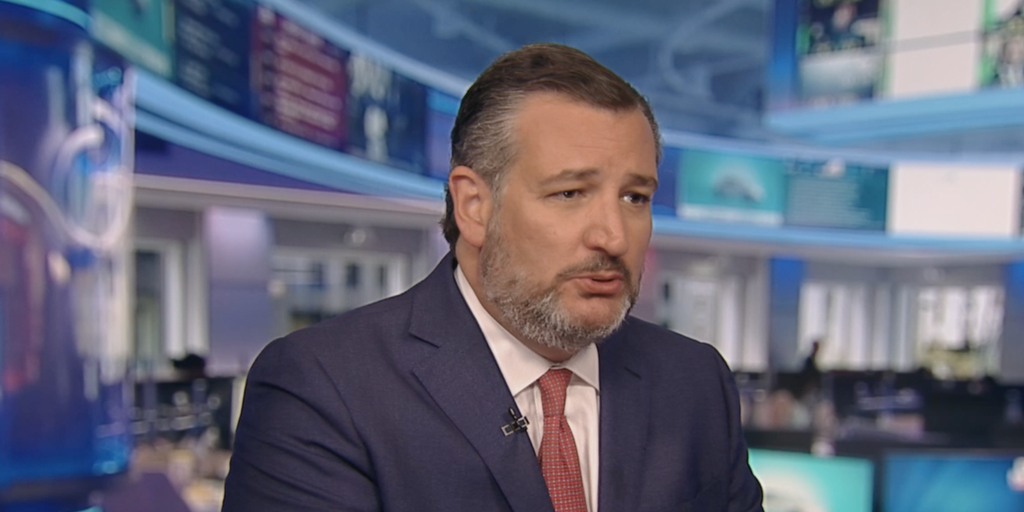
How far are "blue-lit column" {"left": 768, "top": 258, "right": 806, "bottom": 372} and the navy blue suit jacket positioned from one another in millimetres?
8652

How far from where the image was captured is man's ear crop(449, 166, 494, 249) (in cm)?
115

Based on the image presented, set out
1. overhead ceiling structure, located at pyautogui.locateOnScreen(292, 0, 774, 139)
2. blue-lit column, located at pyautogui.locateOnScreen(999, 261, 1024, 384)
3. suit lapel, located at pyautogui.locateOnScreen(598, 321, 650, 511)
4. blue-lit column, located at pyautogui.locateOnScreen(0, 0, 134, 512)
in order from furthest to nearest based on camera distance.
→ blue-lit column, located at pyautogui.locateOnScreen(999, 261, 1024, 384), overhead ceiling structure, located at pyautogui.locateOnScreen(292, 0, 774, 139), blue-lit column, located at pyautogui.locateOnScreen(0, 0, 134, 512), suit lapel, located at pyautogui.locateOnScreen(598, 321, 650, 511)

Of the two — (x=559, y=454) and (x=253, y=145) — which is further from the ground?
(x=253, y=145)

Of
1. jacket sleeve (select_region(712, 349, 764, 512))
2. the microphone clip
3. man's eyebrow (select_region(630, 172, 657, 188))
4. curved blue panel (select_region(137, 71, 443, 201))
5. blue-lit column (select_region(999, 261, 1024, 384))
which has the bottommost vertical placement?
blue-lit column (select_region(999, 261, 1024, 384))

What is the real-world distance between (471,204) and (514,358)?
241 millimetres

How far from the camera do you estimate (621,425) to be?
119 centimetres

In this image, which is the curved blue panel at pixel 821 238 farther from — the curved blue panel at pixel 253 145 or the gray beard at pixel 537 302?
the gray beard at pixel 537 302

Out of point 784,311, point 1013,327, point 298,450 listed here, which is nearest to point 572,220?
point 298,450

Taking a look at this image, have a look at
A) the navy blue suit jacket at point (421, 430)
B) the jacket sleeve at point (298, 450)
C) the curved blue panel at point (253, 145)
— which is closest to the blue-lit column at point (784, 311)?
the curved blue panel at point (253, 145)

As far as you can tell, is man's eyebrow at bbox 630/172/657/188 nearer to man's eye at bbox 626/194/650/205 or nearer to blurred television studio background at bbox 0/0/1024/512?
man's eye at bbox 626/194/650/205

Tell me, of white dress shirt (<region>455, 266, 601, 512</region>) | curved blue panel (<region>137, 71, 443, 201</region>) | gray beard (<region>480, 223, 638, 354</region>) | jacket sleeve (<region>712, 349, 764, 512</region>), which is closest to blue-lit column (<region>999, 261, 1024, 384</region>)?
curved blue panel (<region>137, 71, 443, 201</region>)

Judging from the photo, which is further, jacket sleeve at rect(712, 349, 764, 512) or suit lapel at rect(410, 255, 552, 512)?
jacket sleeve at rect(712, 349, 764, 512)

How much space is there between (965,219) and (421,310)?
7843mm

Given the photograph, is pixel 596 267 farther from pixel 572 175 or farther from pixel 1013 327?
pixel 1013 327
